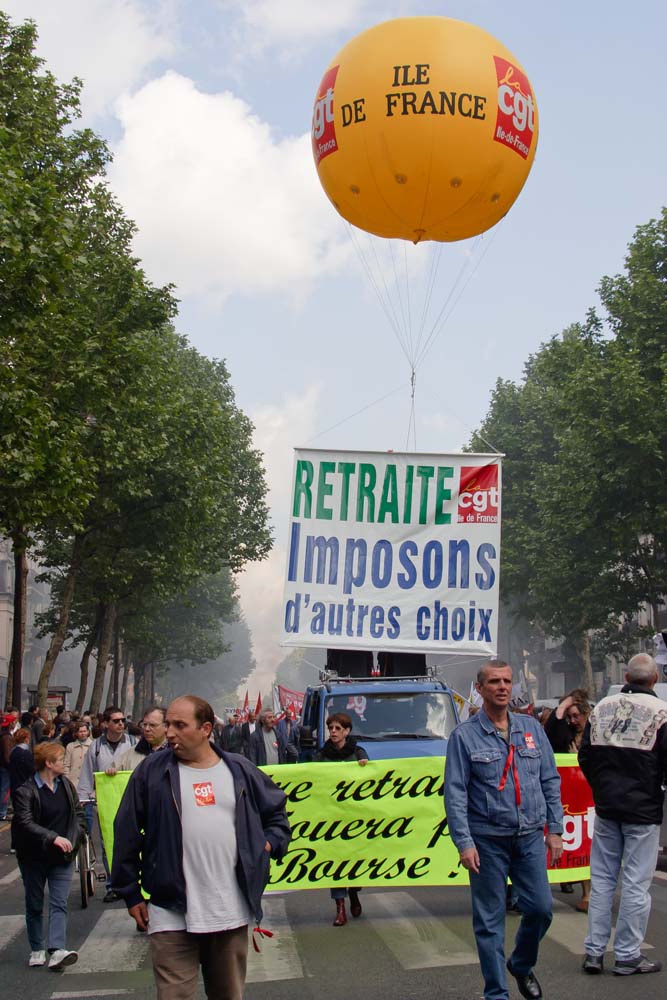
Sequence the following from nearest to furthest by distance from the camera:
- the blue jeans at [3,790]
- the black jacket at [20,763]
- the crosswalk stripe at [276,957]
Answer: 1. the crosswalk stripe at [276,957]
2. the black jacket at [20,763]
3. the blue jeans at [3,790]

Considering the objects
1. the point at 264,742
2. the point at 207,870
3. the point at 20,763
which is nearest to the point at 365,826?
the point at 207,870

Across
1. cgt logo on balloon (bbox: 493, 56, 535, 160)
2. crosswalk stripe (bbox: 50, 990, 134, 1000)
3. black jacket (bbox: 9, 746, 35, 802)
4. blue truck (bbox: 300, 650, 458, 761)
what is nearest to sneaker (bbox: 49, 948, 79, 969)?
crosswalk stripe (bbox: 50, 990, 134, 1000)

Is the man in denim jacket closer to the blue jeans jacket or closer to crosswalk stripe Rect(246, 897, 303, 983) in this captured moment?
the blue jeans jacket

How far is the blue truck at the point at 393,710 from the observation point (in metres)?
13.8

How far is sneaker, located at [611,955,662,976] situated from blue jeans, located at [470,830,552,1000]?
47.5 inches

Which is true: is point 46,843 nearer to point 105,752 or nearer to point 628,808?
point 105,752

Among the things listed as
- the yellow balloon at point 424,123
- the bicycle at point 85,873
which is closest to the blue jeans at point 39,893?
the bicycle at point 85,873

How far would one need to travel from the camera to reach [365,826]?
422 inches

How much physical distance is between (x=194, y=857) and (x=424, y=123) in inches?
466

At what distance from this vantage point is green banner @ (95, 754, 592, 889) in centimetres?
1055

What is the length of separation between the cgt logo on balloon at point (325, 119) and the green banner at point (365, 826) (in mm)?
8622

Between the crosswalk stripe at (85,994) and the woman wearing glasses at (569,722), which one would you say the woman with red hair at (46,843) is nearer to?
the crosswalk stripe at (85,994)

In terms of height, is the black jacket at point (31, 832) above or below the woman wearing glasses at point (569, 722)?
below

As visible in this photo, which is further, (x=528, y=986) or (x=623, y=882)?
(x=623, y=882)
